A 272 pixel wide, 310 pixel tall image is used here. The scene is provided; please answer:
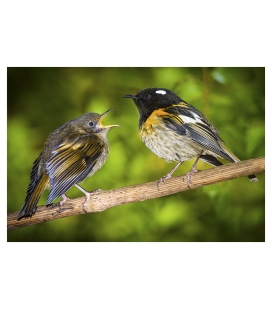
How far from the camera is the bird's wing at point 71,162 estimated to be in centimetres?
286

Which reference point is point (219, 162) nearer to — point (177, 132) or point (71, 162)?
point (177, 132)

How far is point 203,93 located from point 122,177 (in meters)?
0.78

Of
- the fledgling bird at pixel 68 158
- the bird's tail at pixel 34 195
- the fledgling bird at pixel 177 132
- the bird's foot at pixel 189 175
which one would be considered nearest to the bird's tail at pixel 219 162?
the fledgling bird at pixel 177 132

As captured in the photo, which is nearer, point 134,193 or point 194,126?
point 134,193

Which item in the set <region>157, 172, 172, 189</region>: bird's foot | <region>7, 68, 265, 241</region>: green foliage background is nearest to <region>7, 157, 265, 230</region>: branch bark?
<region>157, 172, 172, 189</region>: bird's foot

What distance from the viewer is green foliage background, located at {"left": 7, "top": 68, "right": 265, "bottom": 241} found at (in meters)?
3.13

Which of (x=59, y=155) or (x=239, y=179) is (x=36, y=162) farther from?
(x=239, y=179)

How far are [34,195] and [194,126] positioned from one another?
3.56 ft

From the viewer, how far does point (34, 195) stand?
113 inches

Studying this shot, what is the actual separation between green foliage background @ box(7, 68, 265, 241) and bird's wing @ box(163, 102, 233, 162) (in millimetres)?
99

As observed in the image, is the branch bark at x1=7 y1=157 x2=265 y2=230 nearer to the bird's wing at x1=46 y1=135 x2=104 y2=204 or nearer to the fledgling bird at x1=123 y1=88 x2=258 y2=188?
the fledgling bird at x1=123 y1=88 x2=258 y2=188

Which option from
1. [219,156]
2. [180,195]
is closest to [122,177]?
[180,195]

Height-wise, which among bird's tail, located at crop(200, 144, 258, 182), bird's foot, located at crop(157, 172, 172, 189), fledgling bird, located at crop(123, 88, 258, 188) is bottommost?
bird's foot, located at crop(157, 172, 172, 189)

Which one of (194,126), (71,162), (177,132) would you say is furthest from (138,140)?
(71,162)
